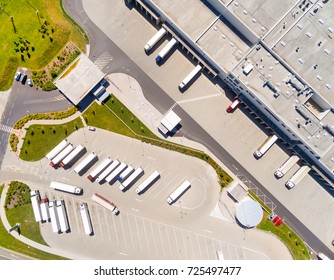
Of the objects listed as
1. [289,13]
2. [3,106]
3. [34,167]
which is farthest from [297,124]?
→ [3,106]

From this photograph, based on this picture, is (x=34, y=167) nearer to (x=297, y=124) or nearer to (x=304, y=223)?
(x=297, y=124)

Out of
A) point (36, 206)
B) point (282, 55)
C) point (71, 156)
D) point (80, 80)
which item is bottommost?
point (36, 206)

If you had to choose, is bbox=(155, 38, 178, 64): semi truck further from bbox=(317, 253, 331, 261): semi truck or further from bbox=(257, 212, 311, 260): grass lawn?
bbox=(317, 253, 331, 261): semi truck

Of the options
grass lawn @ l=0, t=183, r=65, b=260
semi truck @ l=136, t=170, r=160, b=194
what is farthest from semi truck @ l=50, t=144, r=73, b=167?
semi truck @ l=136, t=170, r=160, b=194

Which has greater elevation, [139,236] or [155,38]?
[155,38]

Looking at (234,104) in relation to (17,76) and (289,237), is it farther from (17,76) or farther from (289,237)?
(17,76)

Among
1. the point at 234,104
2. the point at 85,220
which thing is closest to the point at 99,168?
the point at 85,220

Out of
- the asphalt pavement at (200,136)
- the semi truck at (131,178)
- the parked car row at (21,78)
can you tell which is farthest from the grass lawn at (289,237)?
the parked car row at (21,78)
